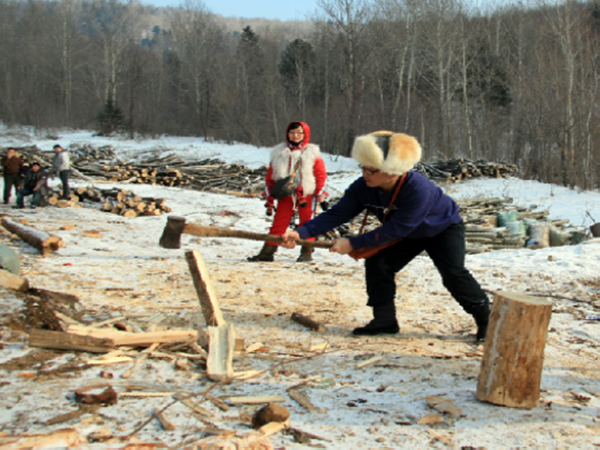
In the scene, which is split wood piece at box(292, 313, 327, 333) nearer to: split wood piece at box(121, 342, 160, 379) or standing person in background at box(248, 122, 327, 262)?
split wood piece at box(121, 342, 160, 379)

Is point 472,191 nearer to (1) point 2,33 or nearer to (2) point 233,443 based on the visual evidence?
(2) point 233,443

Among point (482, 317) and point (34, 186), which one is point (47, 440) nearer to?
point (482, 317)

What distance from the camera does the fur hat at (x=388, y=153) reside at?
11.1 feet

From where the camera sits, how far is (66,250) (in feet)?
23.3

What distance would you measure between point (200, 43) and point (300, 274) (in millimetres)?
32825

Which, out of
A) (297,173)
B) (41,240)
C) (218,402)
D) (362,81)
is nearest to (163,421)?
(218,402)

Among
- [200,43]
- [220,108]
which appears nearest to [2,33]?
[200,43]

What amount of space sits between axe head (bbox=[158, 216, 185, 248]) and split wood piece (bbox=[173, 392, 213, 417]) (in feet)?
4.71

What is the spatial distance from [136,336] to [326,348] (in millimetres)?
1400

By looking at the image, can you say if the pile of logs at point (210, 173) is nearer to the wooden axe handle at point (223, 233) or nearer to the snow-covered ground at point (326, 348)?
the snow-covered ground at point (326, 348)

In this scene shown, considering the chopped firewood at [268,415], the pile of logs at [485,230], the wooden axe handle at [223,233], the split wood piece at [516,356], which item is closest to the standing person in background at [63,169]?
the pile of logs at [485,230]

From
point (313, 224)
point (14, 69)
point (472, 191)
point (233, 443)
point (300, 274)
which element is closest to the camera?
point (233, 443)

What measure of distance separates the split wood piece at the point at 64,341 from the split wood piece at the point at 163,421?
94cm

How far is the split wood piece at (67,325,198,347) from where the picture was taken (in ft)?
11.0
